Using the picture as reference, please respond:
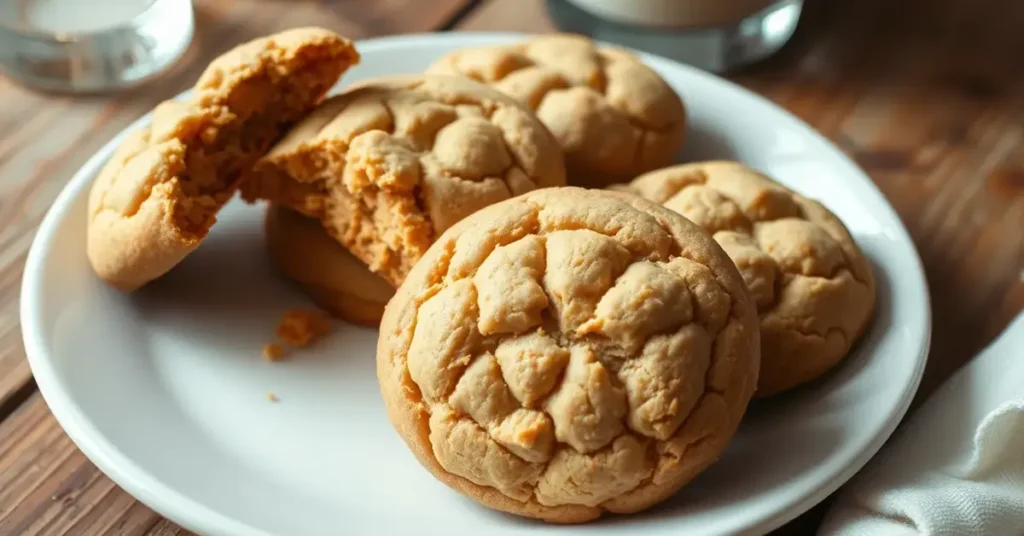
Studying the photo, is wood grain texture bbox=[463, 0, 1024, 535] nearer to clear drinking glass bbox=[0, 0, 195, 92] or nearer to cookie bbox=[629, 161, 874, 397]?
cookie bbox=[629, 161, 874, 397]

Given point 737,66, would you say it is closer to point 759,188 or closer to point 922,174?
point 922,174

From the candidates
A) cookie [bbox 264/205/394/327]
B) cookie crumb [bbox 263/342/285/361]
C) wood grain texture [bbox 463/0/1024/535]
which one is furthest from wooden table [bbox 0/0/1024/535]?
cookie [bbox 264/205/394/327]

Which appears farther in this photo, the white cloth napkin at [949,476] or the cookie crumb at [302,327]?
the cookie crumb at [302,327]

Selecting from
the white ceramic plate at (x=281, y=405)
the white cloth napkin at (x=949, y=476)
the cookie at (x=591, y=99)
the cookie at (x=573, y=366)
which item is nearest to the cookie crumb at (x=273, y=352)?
the white ceramic plate at (x=281, y=405)

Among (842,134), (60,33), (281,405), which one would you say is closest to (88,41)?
(60,33)

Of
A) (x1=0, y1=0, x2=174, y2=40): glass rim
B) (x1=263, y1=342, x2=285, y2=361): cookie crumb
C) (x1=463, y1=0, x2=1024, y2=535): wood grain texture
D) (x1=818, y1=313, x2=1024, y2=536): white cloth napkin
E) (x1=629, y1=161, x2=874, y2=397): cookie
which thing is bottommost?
(x1=263, y1=342, x2=285, y2=361): cookie crumb

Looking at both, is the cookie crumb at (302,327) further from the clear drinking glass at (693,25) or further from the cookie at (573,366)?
the clear drinking glass at (693,25)

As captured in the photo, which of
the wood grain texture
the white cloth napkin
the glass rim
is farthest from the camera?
the glass rim
